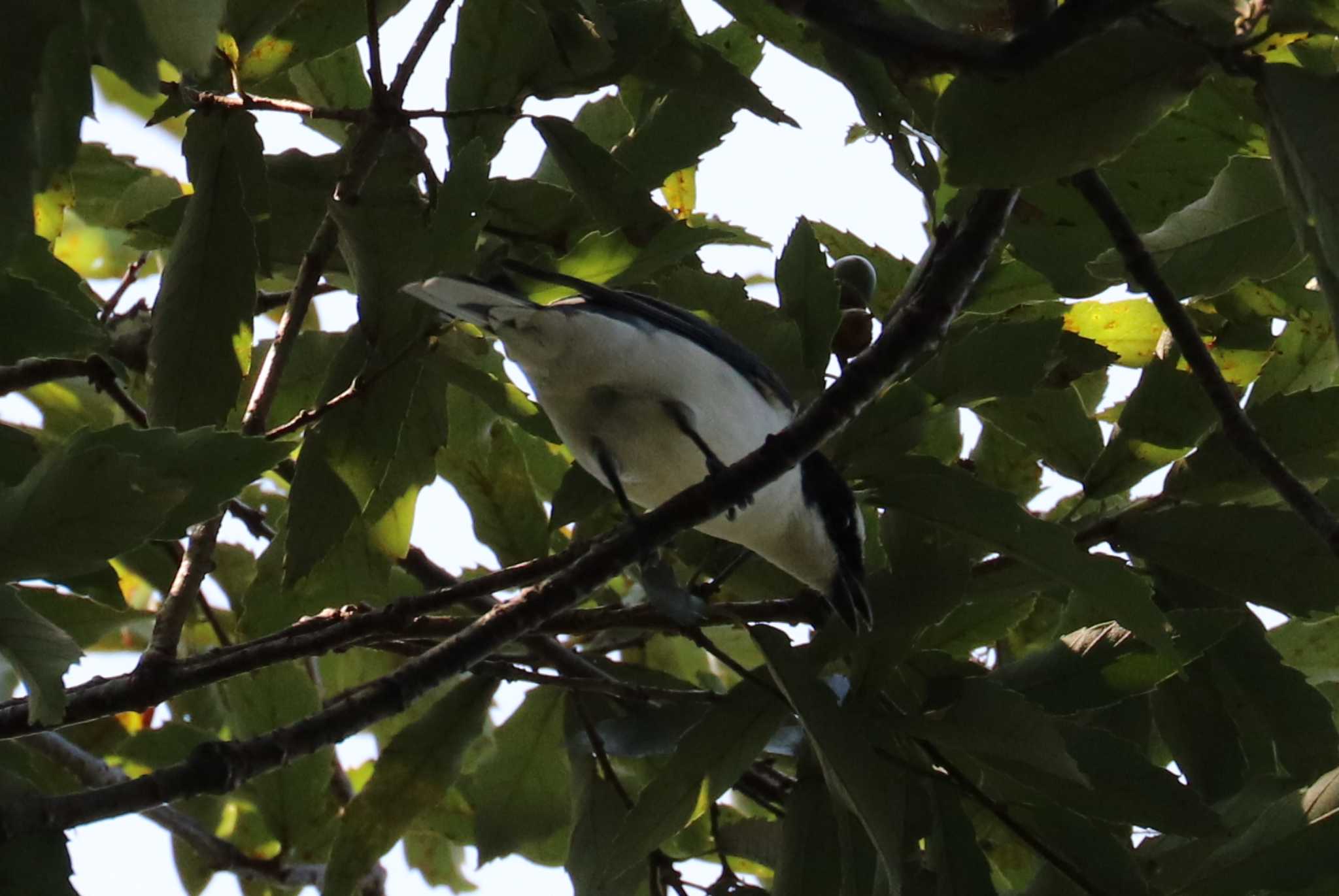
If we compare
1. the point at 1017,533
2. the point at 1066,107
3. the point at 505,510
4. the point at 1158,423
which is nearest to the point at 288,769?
the point at 505,510

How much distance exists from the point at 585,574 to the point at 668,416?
3.34 ft

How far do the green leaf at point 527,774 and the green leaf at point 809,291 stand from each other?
3.03 feet

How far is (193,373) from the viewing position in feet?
5.88


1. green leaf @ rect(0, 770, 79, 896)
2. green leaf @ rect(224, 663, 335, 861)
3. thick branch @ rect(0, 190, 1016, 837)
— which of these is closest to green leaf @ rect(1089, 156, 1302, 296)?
thick branch @ rect(0, 190, 1016, 837)

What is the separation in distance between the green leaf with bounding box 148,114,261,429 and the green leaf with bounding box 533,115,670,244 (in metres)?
0.50

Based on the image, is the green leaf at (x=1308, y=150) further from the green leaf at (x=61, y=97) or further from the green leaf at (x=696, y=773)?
the green leaf at (x=696, y=773)

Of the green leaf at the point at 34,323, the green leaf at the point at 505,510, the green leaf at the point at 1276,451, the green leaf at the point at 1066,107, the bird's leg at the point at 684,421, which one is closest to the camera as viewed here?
the green leaf at the point at 1066,107

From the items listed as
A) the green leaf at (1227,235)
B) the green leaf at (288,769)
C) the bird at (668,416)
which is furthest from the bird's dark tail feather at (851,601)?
the green leaf at (288,769)

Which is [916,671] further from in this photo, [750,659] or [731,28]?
[731,28]

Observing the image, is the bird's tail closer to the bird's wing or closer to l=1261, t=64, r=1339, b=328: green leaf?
the bird's wing

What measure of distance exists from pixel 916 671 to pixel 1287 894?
22.6 inches

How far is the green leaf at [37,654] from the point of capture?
4.53 ft

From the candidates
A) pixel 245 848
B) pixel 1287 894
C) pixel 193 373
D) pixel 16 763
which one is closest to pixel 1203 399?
pixel 1287 894

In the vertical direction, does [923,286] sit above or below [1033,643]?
below
